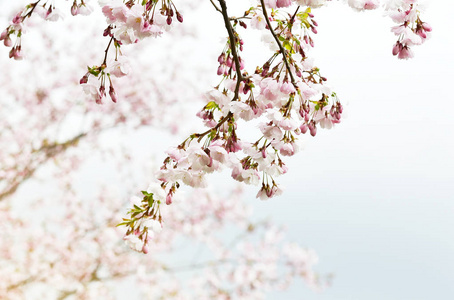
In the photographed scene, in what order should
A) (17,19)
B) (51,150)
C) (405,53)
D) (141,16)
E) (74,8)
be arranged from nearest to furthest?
(141,16) < (405,53) < (74,8) < (17,19) < (51,150)

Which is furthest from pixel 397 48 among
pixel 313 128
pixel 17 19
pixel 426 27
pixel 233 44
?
pixel 17 19

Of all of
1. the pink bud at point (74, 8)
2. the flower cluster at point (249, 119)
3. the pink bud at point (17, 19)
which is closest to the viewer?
the flower cluster at point (249, 119)

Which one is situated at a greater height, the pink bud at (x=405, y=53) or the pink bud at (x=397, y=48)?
the pink bud at (x=397, y=48)

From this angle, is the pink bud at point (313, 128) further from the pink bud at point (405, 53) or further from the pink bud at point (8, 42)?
the pink bud at point (8, 42)

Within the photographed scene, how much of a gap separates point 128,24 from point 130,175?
29.1 ft

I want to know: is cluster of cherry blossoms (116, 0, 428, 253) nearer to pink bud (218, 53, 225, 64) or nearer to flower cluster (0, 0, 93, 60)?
pink bud (218, 53, 225, 64)

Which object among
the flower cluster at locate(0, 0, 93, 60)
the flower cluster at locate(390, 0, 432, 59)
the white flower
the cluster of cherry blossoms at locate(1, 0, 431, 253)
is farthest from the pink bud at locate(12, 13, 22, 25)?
the flower cluster at locate(390, 0, 432, 59)

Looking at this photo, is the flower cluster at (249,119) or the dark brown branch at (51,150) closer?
the flower cluster at (249,119)

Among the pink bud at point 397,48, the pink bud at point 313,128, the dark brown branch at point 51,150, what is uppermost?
the dark brown branch at point 51,150

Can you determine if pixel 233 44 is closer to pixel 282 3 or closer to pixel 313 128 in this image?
pixel 282 3

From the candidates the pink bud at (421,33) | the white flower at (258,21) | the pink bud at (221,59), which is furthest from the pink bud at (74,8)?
the pink bud at (421,33)

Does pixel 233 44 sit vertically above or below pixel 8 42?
below

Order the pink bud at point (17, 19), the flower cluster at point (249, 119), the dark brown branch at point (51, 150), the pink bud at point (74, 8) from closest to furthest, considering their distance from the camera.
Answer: the flower cluster at point (249, 119), the pink bud at point (74, 8), the pink bud at point (17, 19), the dark brown branch at point (51, 150)

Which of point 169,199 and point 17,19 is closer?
point 169,199
